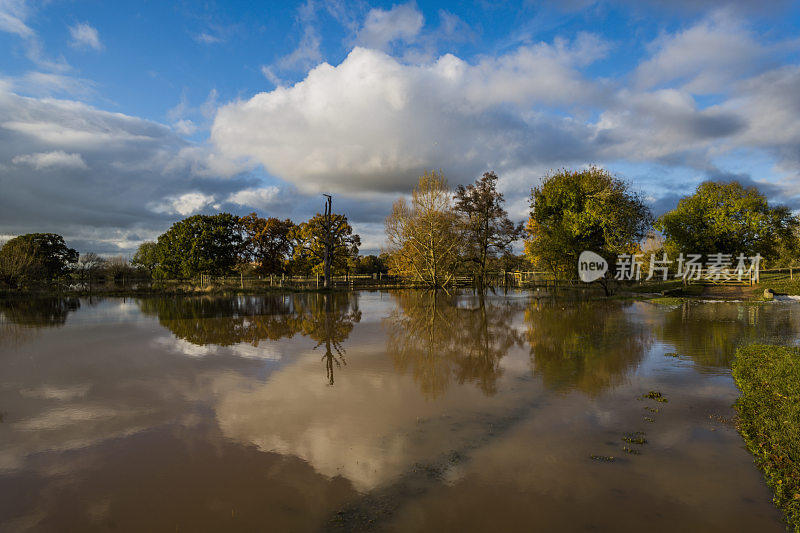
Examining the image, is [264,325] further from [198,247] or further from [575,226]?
[198,247]

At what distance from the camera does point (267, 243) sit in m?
58.9

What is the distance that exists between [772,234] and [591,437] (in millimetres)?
45567

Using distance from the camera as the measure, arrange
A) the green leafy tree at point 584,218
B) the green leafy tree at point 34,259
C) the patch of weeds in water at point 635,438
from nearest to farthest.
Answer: the patch of weeds in water at point 635,438
the green leafy tree at point 584,218
the green leafy tree at point 34,259

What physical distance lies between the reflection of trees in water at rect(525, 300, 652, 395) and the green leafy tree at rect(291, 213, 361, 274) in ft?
118

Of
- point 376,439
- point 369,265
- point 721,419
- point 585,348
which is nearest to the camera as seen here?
point 376,439

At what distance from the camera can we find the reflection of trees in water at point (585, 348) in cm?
947

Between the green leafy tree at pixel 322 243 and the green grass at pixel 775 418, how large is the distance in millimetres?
46625

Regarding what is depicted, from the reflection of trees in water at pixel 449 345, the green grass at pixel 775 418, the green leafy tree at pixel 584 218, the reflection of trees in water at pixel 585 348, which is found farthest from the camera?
the green leafy tree at pixel 584 218

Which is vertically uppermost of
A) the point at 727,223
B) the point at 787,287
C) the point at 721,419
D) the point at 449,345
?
the point at 727,223

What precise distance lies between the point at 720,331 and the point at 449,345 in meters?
11.5

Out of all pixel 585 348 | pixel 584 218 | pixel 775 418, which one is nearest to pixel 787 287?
pixel 584 218

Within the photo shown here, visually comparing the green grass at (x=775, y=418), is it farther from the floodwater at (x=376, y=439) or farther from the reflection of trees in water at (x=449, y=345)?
the reflection of trees in water at (x=449, y=345)

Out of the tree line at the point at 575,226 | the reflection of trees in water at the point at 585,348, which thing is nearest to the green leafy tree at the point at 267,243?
the tree line at the point at 575,226

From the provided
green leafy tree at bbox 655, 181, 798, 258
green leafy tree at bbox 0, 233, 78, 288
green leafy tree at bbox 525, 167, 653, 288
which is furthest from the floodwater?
green leafy tree at bbox 0, 233, 78, 288
